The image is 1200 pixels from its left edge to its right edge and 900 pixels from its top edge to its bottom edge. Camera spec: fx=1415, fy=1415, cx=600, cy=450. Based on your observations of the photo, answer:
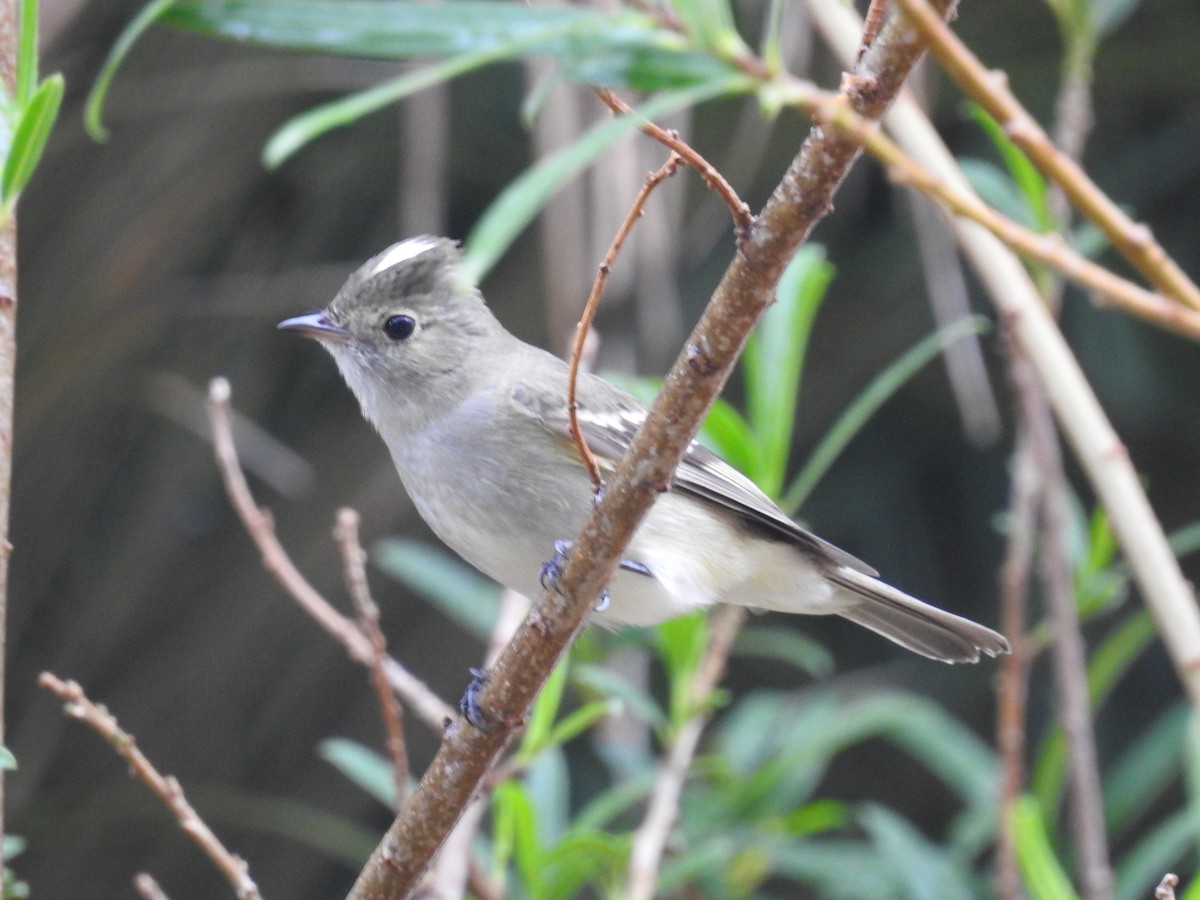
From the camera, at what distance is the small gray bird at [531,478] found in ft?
8.70

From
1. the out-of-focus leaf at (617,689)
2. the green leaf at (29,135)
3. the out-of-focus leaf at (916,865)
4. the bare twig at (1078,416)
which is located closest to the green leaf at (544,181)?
the green leaf at (29,135)

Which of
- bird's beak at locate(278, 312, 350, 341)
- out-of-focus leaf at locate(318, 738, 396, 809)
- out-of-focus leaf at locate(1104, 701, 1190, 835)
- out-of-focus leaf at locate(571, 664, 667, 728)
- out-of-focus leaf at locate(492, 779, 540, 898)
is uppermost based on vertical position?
out-of-focus leaf at locate(1104, 701, 1190, 835)

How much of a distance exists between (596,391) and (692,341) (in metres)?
1.52

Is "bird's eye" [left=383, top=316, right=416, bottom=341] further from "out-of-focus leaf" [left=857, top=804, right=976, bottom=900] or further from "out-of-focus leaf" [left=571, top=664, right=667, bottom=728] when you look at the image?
"out-of-focus leaf" [left=857, top=804, right=976, bottom=900]

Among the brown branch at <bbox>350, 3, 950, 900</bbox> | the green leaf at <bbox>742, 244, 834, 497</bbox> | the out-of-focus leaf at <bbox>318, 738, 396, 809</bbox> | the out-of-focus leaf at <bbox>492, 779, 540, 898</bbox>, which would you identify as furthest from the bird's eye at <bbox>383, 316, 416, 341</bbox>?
the brown branch at <bbox>350, 3, 950, 900</bbox>

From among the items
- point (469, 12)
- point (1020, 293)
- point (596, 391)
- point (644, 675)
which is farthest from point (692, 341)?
point (644, 675)

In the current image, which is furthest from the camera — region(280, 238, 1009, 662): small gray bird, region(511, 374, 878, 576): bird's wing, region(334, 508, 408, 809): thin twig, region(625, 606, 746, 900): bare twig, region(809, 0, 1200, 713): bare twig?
region(511, 374, 878, 576): bird's wing

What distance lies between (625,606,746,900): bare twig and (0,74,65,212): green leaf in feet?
4.72

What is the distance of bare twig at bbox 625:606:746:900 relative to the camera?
2.25 meters

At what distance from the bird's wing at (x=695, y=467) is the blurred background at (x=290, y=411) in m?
0.95

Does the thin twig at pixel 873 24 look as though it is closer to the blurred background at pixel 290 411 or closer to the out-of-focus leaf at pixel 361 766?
the out-of-focus leaf at pixel 361 766

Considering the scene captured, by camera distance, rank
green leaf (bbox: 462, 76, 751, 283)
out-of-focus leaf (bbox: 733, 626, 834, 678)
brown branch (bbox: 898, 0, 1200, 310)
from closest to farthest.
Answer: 1. brown branch (bbox: 898, 0, 1200, 310)
2. green leaf (bbox: 462, 76, 751, 283)
3. out-of-focus leaf (bbox: 733, 626, 834, 678)

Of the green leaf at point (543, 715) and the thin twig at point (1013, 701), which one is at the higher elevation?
the thin twig at point (1013, 701)

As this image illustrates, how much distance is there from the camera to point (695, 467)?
284 cm
